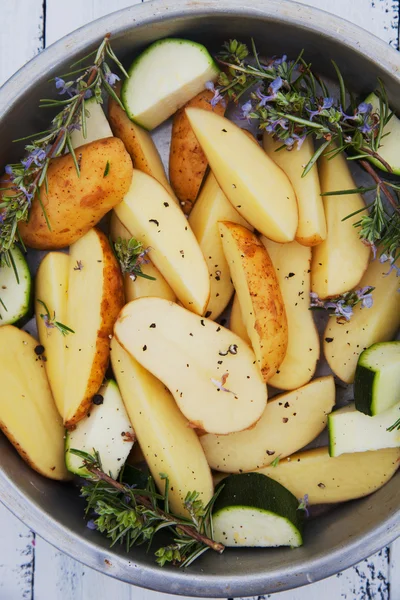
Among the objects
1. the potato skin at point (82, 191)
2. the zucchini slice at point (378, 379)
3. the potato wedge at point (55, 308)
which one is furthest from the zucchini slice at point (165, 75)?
the zucchini slice at point (378, 379)

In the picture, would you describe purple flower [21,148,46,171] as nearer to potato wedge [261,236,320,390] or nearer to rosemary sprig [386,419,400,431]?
potato wedge [261,236,320,390]

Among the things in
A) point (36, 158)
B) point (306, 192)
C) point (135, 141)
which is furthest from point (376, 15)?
point (36, 158)

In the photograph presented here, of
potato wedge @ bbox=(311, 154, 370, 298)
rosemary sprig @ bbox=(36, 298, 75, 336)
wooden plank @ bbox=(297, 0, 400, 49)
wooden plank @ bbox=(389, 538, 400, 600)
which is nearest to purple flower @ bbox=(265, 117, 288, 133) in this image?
potato wedge @ bbox=(311, 154, 370, 298)

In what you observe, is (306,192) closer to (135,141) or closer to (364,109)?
(364,109)

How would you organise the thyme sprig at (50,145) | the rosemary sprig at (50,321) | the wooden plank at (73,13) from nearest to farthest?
1. the thyme sprig at (50,145)
2. the rosemary sprig at (50,321)
3. the wooden plank at (73,13)

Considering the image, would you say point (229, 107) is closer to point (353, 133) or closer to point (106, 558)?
point (353, 133)

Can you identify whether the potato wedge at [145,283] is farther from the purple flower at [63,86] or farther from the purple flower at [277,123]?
the purple flower at [277,123]

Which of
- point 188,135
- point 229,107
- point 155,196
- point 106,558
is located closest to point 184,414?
point 106,558
